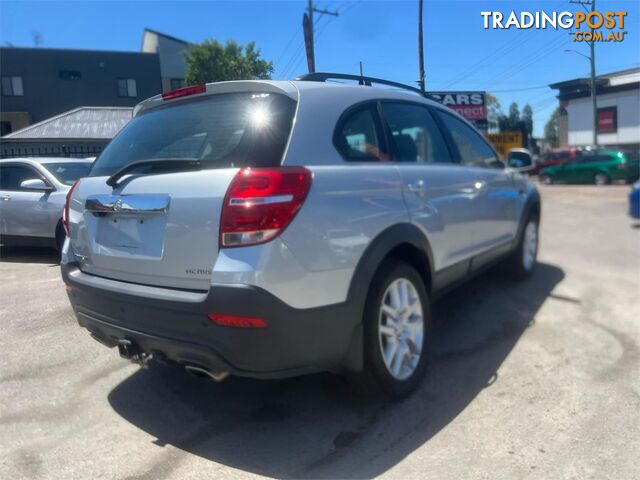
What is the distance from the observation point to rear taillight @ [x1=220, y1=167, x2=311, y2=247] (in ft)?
7.21

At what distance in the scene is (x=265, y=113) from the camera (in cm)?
246

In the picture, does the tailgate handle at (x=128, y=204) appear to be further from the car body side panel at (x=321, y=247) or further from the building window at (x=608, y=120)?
the building window at (x=608, y=120)

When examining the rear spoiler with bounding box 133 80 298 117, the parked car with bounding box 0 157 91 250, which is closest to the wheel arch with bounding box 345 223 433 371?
Result: the rear spoiler with bounding box 133 80 298 117

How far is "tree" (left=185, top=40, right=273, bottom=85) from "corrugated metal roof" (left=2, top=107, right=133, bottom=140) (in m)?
1.15

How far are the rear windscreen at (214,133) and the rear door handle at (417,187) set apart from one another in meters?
0.92

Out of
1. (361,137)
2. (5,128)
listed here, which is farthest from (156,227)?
(5,128)

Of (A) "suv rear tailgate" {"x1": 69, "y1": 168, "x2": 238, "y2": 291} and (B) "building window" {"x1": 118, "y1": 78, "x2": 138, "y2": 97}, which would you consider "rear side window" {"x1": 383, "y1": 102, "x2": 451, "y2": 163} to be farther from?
(B) "building window" {"x1": 118, "y1": 78, "x2": 138, "y2": 97}

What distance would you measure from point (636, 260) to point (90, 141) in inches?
A: 381

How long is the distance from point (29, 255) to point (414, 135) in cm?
615

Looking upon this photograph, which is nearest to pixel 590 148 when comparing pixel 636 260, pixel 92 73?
pixel 636 260

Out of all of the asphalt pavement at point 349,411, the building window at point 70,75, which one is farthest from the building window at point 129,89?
the building window at point 70,75

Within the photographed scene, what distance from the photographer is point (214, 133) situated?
2.56 m

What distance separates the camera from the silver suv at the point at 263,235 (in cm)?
223

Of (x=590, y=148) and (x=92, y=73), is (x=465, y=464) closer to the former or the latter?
(x=590, y=148)
